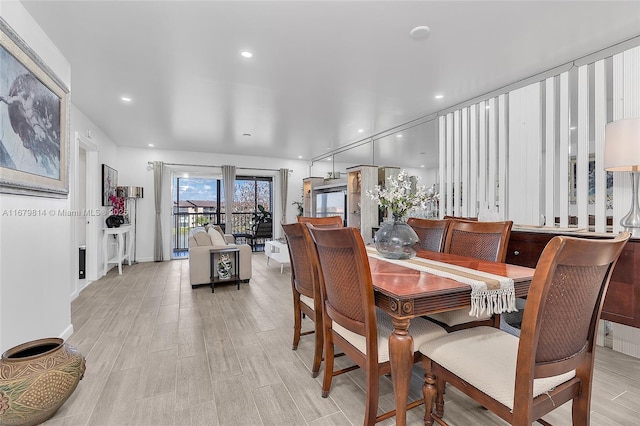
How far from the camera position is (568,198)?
2760 millimetres

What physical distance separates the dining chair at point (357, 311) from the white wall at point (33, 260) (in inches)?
73.9

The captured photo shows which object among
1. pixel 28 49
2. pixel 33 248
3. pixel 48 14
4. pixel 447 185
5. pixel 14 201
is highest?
pixel 48 14

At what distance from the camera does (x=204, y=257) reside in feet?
13.8

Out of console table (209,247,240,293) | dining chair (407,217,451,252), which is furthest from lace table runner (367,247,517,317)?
console table (209,247,240,293)

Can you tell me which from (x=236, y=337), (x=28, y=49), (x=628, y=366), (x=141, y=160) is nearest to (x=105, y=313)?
(x=236, y=337)

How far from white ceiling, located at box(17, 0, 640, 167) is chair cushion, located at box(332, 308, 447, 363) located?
2.03 m

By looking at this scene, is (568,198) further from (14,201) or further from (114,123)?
(114,123)

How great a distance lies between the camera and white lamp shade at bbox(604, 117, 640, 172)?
199 cm

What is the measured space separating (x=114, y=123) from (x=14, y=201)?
11.2 ft

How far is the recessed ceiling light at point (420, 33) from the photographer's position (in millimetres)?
2178

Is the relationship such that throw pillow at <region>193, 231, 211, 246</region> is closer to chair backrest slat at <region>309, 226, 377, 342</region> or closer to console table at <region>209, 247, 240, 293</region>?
console table at <region>209, 247, 240, 293</region>

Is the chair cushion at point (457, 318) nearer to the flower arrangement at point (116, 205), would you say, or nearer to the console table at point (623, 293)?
the console table at point (623, 293)

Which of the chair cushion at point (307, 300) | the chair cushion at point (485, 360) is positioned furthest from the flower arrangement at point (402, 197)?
the chair cushion at point (307, 300)

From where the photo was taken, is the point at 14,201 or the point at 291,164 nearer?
the point at 14,201
